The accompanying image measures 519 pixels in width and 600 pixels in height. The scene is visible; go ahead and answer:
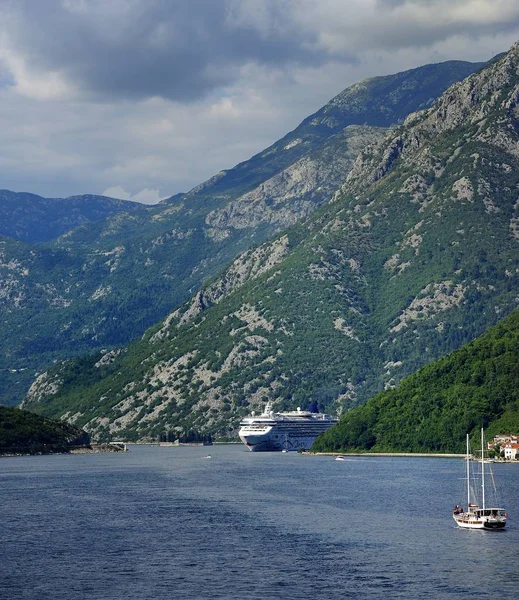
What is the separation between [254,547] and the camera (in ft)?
403

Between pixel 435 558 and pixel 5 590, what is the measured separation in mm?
38230

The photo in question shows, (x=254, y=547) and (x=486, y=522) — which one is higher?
(x=486, y=522)

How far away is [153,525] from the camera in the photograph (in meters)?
142

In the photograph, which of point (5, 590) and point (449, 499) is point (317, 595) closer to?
point (5, 590)

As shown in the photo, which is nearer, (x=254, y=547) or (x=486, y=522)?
(x=254, y=547)

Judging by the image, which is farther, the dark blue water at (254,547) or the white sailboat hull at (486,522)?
the white sailboat hull at (486,522)

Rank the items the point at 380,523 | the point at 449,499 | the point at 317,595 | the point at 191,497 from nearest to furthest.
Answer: the point at 317,595 < the point at 380,523 < the point at 449,499 < the point at 191,497

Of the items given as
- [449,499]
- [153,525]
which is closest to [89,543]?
[153,525]

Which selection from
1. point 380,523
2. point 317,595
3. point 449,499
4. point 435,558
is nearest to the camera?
point 317,595

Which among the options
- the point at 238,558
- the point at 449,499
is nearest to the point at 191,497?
the point at 449,499

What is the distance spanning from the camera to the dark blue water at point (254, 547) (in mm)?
100688

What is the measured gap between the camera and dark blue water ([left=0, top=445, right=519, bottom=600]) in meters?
101

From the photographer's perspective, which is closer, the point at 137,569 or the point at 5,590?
the point at 5,590

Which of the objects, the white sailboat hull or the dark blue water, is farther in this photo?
the white sailboat hull
